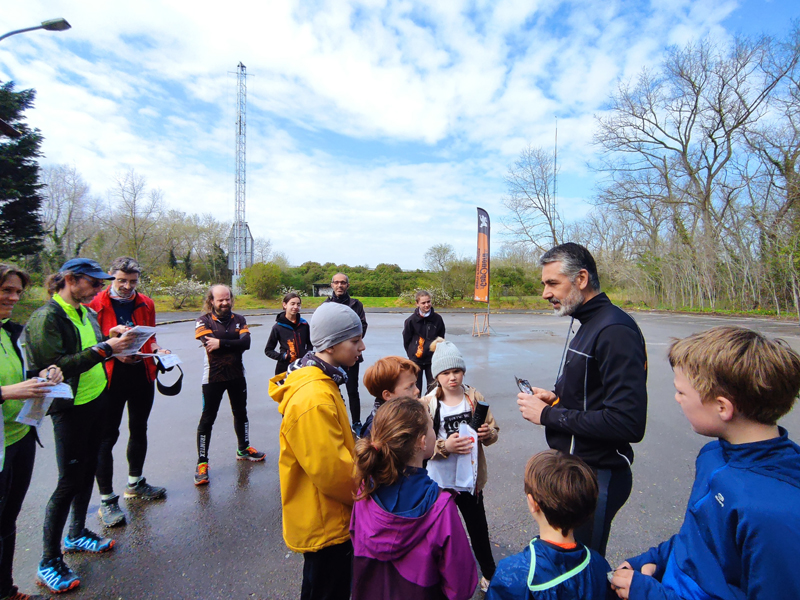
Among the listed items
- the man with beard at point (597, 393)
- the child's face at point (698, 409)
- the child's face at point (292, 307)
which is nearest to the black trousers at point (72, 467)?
the child's face at point (292, 307)

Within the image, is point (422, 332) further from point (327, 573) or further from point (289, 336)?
point (327, 573)

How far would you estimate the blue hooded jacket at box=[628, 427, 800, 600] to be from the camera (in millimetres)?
1018

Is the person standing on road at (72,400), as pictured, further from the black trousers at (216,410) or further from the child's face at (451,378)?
the child's face at (451,378)

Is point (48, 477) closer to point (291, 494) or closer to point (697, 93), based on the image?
point (291, 494)

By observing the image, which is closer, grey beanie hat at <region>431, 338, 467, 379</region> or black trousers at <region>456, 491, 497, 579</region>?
black trousers at <region>456, 491, 497, 579</region>

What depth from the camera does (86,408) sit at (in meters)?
2.79

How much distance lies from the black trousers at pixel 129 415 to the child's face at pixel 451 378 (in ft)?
8.81

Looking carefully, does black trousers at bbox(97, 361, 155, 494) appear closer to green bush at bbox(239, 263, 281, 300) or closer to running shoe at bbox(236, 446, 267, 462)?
running shoe at bbox(236, 446, 267, 462)

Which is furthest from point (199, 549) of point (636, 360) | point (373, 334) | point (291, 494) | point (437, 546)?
point (373, 334)

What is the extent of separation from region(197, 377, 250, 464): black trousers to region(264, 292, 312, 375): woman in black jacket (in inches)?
29.0

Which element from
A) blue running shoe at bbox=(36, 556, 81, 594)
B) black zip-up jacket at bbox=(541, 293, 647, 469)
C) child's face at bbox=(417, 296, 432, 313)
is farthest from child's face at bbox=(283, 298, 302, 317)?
black zip-up jacket at bbox=(541, 293, 647, 469)

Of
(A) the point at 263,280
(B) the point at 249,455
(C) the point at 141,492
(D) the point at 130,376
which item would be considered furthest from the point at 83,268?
(A) the point at 263,280

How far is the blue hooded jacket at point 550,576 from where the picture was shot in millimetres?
1369

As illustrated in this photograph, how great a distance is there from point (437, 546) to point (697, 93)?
122 feet
